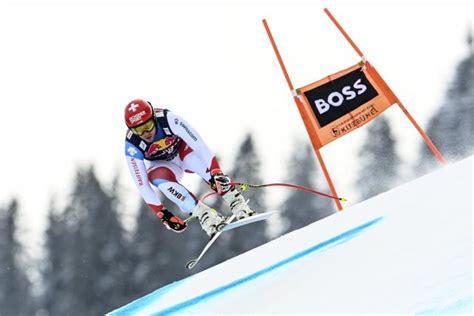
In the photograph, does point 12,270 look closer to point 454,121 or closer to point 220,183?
point 454,121

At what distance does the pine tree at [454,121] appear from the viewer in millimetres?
27188

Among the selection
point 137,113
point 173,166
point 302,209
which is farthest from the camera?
point 302,209

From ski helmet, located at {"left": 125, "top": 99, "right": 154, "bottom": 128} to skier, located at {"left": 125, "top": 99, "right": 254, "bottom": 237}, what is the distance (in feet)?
0.29

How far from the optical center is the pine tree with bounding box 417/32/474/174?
27188 millimetres

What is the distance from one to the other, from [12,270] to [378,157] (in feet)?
50.5

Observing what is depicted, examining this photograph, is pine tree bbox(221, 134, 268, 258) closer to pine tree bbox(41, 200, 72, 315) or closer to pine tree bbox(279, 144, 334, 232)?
pine tree bbox(279, 144, 334, 232)

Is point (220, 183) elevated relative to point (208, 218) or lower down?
elevated

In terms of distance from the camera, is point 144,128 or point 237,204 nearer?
point 144,128

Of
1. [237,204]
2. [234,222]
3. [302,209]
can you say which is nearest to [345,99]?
[237,204]

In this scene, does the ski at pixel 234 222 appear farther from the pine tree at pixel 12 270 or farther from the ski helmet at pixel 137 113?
the pine tree at pixel 12 270

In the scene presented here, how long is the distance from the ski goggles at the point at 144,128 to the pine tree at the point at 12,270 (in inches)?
1209

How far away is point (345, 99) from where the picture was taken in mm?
9727

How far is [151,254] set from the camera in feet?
113

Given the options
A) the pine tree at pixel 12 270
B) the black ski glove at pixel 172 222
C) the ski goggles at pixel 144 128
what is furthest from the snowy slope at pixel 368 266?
the pine tree at pixel 12 270
